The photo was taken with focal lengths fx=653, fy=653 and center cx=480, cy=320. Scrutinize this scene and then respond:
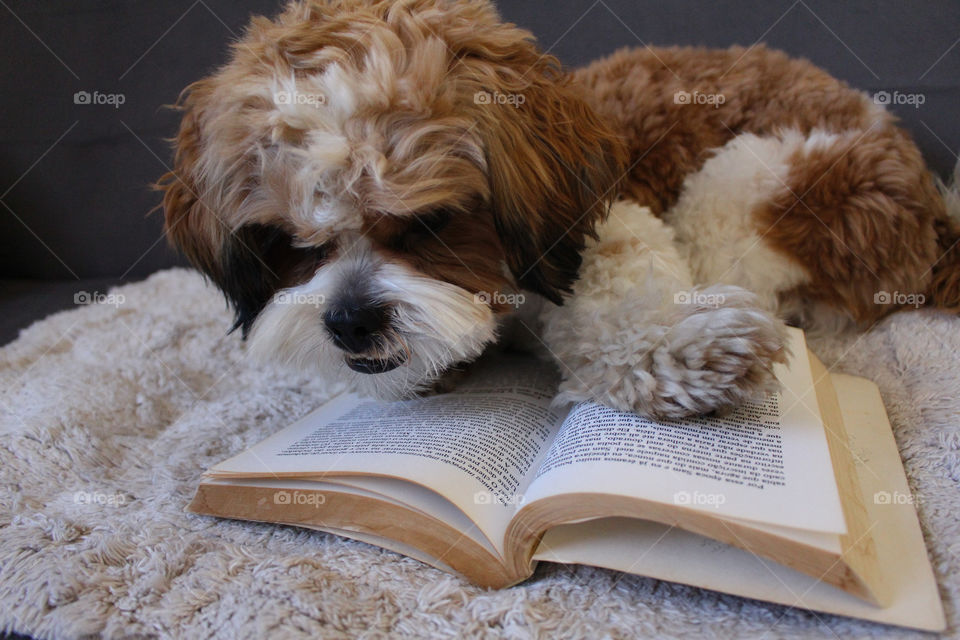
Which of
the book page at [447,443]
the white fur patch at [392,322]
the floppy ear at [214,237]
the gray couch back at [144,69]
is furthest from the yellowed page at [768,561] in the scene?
the gray couch back at [144,69]

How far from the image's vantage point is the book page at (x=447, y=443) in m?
0.88

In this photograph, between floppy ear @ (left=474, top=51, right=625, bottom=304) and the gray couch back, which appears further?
the gray couch back

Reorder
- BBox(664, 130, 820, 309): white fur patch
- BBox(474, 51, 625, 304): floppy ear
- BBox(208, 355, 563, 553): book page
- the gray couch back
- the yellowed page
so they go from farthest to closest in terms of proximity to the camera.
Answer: the gray couch back, BBox(664, 130, 820, 309): white fur patch, BBox(474, 51, 625, 304): floppy ear, BBox(208, 355, 563, 553): book page, the yellowed page

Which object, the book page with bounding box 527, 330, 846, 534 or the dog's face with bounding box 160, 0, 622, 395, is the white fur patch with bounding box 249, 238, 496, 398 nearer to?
the dog's face with bounding box 160, 0, 622, 395

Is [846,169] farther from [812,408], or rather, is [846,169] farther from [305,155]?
[305,155]

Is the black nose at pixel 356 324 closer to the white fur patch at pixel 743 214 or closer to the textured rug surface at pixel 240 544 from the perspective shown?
the textured rug surface at pixel 240 544

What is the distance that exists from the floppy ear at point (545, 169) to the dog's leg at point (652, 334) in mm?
70

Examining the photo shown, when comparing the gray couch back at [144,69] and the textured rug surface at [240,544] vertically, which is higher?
the gray couch back at [144,69]

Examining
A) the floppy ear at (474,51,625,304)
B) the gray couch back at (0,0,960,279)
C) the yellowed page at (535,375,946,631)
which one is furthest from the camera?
the gray couch back at (0,0,960,279)

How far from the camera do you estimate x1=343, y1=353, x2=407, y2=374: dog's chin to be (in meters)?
1.02

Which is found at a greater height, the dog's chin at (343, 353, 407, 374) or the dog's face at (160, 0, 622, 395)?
the dog's face at (160, 0, 622, 395)

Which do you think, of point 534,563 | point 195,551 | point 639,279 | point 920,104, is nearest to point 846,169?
point 639,279

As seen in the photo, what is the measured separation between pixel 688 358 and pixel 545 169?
0.38 m

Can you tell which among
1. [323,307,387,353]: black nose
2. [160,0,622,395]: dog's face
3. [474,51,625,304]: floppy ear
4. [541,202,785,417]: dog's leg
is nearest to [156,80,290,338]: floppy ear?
[160,0,622,395]: dog's face
